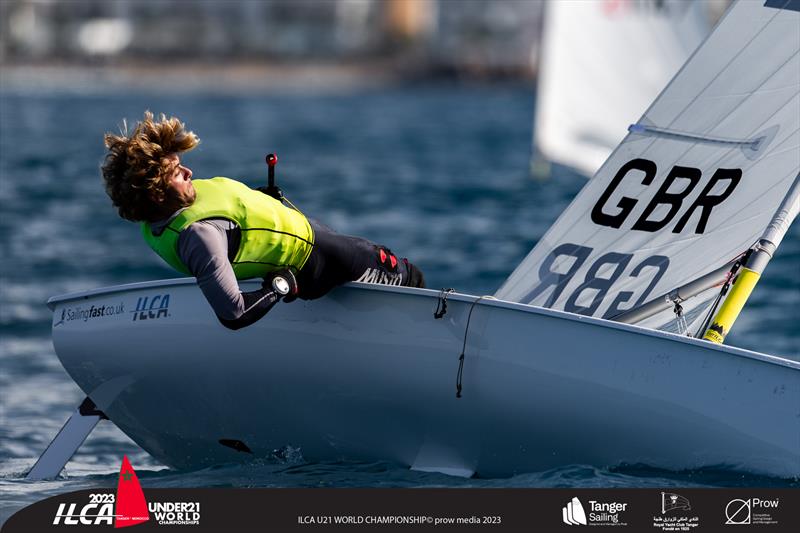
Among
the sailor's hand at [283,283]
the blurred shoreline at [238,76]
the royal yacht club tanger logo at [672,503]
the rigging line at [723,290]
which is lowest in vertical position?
the royal yacht club tanger logo at [672,503]

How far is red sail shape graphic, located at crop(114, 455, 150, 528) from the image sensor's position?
367cm

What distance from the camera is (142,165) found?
3523 millimetres

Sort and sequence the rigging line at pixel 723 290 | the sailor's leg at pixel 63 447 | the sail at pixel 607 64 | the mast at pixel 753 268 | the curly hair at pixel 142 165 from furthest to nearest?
the sail at pixel 607 64 → the sailor's leg at pixel 63 447 → the rigging line at pixel 723 290 → the mast at pixel 753 268 → the curly hair at pixel 142 165

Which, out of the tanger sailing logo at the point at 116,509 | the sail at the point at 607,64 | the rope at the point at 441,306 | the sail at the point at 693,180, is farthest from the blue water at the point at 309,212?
the sail at the point at 607,64

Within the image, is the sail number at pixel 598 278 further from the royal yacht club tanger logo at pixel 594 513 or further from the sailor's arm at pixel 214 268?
the sailor's arm at pixel 214 268

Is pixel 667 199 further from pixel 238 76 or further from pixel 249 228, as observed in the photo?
pixel 238 76

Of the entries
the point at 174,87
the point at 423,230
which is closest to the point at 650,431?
the point at 423,230

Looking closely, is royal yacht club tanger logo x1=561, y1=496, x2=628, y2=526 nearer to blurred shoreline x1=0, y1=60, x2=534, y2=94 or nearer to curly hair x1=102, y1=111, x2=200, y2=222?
curly hair x1=102, y1=111, x2=200, y2=222

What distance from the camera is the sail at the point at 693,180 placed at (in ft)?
14.7

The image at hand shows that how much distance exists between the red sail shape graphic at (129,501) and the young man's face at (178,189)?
727 millimetres

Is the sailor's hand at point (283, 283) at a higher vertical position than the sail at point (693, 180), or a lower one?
lower

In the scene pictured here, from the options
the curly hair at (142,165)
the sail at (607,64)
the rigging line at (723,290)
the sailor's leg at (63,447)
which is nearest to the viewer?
the curly hair at (142,165)

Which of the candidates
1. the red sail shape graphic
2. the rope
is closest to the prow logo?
the rope

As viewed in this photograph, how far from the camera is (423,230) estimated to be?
11445 millimetres
